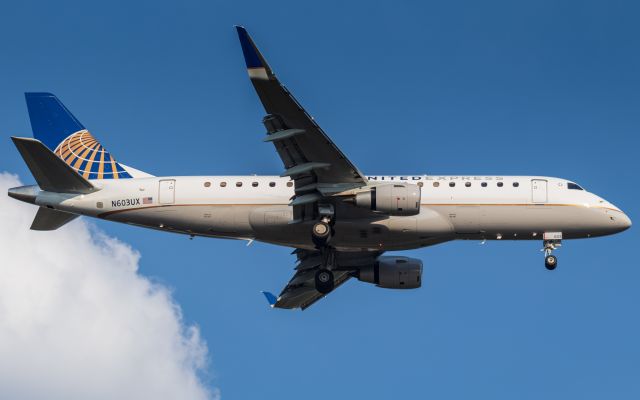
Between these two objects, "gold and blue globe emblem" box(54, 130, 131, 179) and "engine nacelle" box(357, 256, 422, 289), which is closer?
"gold and blue globe emblem" box(54, 130, 131, 179)

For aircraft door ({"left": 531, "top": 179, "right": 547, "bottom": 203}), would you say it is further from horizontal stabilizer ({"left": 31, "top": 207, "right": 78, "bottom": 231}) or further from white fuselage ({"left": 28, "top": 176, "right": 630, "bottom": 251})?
horizontal stabilizer ({"left": 31, "top": 207, "right": 78, "bottom": 231})

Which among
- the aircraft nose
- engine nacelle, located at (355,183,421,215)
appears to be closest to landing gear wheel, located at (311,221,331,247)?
engine nacelle, located at (355,183,421,215)

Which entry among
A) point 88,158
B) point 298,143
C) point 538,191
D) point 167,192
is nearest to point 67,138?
point 88,158

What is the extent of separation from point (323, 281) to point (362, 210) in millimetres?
5295

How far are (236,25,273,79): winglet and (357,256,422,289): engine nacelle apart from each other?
1740 centimetres

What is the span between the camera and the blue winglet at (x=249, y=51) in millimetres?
46562

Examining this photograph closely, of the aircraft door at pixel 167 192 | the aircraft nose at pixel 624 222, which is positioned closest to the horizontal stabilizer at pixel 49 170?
the aircraft door at pixel 167 192

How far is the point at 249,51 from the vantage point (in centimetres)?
4706

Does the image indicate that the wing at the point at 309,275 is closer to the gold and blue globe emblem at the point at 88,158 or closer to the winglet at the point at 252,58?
the gold and blue globe emblem at the point at 88,158

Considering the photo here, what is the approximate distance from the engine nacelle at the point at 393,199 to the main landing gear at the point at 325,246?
2.22 m

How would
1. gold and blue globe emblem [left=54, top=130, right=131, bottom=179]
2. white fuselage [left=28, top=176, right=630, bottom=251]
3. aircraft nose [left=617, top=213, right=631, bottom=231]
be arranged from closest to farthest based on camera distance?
white fuselage [left=28, top=176, right=630, bottom=251] < aircraft nose [left=617, top=213, right=631, bottom=231] < gold and blue globe emblem [left=54, top=130, right=131, bottom=179]

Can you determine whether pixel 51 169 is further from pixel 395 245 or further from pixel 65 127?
pixel 395 245

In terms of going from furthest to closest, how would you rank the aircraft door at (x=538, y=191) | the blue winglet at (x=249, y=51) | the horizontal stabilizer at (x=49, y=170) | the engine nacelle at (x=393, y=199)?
the aircraft door at (x=538, y=191) → the engine nacelle at (x=393, y=199) → the horizontal stabilizer at (x=49, y=170) → the blue winglet at (x=249, y=51)

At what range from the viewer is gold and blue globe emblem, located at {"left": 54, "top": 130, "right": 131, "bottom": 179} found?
5847 cm
